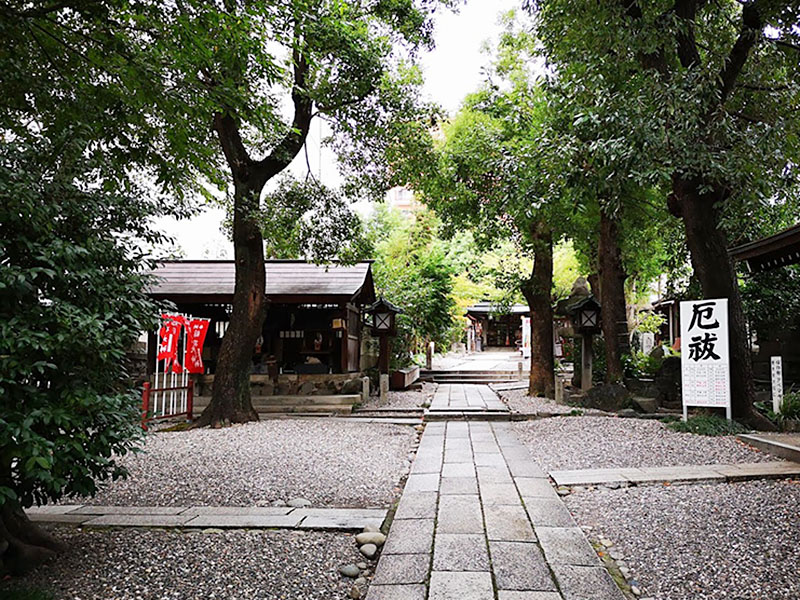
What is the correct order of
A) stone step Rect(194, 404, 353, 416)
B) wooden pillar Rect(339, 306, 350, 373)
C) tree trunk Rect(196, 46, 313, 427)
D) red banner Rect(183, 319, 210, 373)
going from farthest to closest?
wooden pillar Rect(339, 306, 350, 373) → stone step Rect(194, 404, 353, 416) → red banner Rect(183, 319, 210, 373) → tree trunk Rect(196, 46, 313, 427)

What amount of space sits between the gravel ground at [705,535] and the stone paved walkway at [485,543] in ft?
0.92

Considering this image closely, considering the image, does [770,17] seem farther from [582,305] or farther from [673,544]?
[582,305]

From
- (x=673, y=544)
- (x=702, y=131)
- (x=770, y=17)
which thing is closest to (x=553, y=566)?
(x=673, y=544)

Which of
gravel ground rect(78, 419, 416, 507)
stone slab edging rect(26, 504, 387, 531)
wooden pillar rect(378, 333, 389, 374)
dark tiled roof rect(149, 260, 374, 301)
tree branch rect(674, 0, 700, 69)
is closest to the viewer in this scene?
stone slab edging rect(26, 504, 387, 531)

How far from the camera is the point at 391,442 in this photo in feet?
24.6

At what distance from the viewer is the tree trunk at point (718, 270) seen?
750cm

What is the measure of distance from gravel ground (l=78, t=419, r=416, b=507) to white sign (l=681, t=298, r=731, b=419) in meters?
4.07

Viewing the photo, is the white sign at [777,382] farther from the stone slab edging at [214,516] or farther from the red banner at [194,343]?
the red banner at [194,343]

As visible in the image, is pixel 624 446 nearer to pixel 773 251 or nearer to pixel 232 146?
pixel 773 251

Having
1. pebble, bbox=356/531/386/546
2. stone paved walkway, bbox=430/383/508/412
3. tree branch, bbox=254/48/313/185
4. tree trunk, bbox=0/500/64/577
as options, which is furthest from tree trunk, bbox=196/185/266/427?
pebble, bbox=356/531/386/546

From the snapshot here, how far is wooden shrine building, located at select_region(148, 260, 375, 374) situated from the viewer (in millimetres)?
11758

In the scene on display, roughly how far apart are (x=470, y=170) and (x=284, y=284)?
15.6 ft

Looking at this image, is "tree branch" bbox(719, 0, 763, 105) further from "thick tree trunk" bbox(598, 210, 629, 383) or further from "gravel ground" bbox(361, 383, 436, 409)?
"gravel ground" bbox(361, 383, 436, 409)

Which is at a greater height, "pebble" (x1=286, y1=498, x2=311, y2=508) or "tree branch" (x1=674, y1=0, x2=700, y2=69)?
"tree branch" (x1=674, y1=0, x2=700, y2=69)
